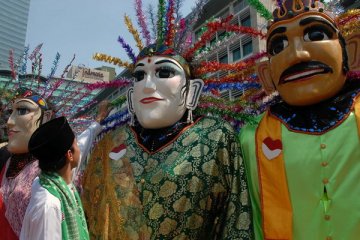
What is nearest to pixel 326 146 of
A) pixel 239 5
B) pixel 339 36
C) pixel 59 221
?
pixel 339 36

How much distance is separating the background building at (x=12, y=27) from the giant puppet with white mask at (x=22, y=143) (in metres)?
0.68

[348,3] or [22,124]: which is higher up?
[348,3]

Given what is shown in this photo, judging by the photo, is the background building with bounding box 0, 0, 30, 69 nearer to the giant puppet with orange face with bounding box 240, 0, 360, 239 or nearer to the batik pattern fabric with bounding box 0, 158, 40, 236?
the batik pattern fabric with bounding box 0, 158, 40, 236

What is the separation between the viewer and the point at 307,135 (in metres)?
2.36

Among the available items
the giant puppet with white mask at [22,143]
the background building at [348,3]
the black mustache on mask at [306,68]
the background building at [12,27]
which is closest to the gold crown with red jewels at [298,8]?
the black mustache on mask at [306,68]

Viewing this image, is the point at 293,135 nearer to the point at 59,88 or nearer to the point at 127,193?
the point at 127,193

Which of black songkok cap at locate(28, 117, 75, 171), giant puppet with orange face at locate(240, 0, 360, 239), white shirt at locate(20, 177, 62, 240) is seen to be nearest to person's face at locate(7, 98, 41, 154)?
black songkok cap at locate(28, 117, 75, 171)

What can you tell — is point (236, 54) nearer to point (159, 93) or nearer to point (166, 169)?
point (159, 93)

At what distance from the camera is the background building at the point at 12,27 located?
5.21 m

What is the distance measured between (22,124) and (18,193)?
0.65 metres

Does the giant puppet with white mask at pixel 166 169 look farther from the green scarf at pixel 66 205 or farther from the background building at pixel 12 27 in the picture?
the background building at pixel 12 27

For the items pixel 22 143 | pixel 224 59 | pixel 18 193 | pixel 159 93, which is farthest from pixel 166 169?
pixel 224 59

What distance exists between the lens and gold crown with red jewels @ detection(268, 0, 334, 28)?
2.54 m

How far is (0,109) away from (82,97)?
89 cm
